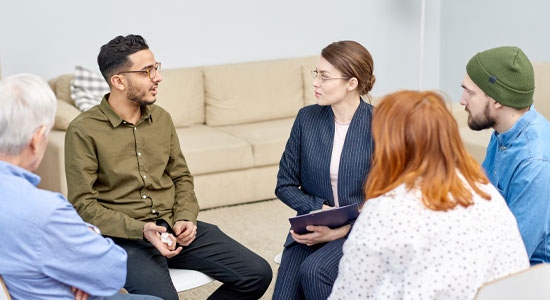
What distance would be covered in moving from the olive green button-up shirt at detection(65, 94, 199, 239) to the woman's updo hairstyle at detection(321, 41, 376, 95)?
68cm

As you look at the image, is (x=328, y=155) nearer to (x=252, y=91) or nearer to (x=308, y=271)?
(x=308, y=271)

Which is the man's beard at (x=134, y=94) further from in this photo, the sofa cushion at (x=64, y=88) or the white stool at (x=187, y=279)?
the sofa cushion at (x=64, y=88)

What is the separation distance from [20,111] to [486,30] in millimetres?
4582

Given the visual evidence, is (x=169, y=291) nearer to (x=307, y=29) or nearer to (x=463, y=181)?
(x=463, y=181)

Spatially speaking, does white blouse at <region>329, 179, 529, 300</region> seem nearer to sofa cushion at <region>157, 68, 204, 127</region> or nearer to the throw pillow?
the throw pillow

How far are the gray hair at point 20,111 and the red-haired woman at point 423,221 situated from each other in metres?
0.81

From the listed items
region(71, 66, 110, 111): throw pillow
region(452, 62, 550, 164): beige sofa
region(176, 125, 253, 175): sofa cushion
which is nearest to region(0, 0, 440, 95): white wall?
region(71, 66, 110, 111): throw pillow

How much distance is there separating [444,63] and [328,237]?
4011 millimetres

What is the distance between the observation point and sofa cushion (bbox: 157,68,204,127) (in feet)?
15.8

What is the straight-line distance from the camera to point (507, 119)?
235 cm

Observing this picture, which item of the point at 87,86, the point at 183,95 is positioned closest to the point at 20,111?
the point at 87,86

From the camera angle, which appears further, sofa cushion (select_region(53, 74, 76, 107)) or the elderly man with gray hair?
sofa cushion (select_region(53, 74, 76, 107))

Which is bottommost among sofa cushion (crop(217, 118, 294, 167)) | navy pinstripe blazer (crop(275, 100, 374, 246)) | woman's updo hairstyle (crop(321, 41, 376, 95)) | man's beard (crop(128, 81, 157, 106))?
sofa cushion (crop(217, 118, 294, 167))

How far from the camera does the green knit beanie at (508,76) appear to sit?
2.29 metres
